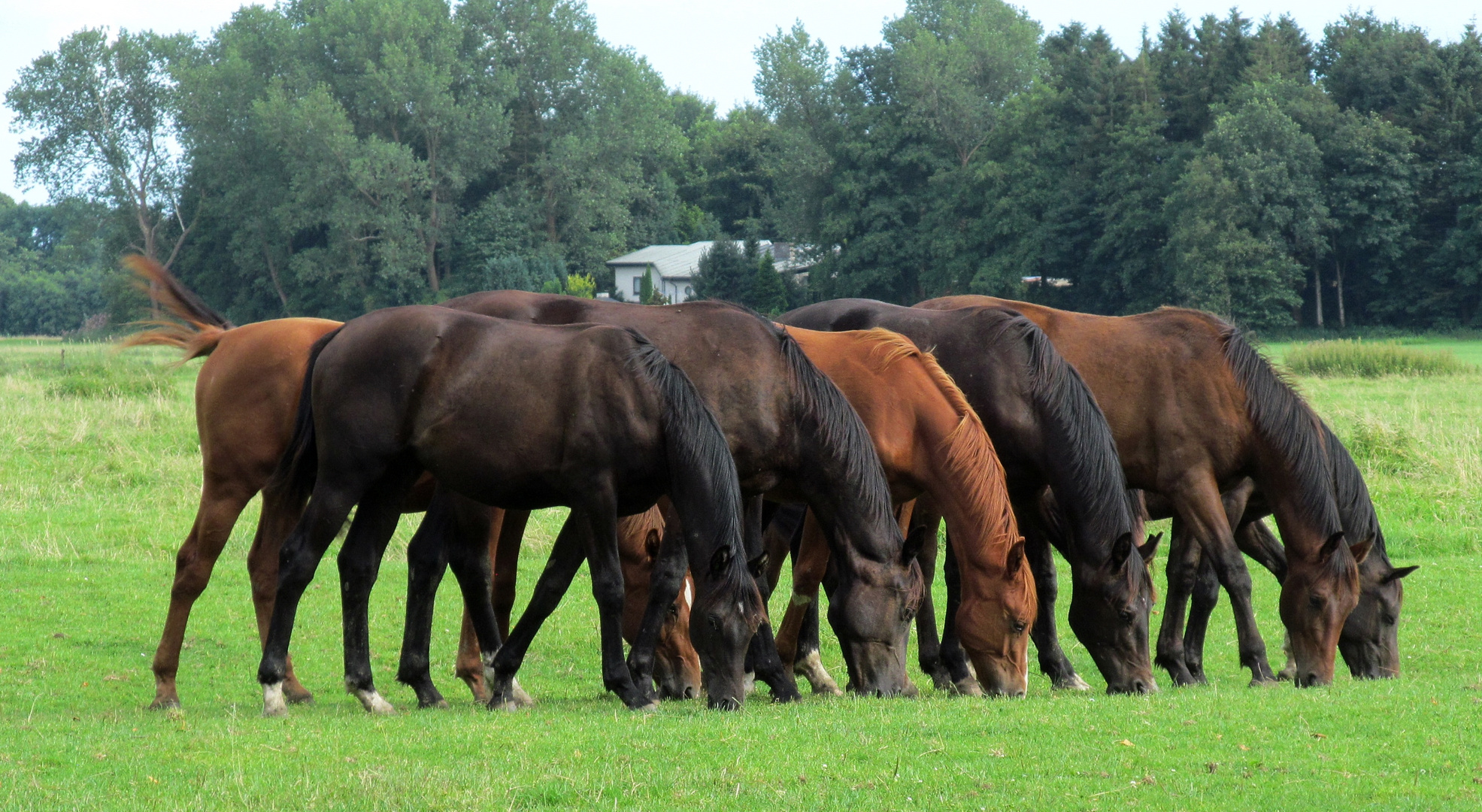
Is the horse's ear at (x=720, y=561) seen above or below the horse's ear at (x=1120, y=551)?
above

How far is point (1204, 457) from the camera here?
8.38 meters

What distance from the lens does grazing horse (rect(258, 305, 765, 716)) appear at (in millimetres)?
6469

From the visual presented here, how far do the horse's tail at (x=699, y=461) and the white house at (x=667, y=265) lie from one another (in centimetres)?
7104

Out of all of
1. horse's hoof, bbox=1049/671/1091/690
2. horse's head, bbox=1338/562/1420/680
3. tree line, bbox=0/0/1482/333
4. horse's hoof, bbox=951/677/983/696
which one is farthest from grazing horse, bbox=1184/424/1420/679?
tree line, bbox=0/0/1482/333

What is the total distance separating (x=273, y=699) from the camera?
271 inches

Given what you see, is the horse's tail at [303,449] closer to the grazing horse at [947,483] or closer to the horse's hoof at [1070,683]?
the grazing horse at [947,483]

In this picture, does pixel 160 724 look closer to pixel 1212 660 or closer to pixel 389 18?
→ pixel 1212 660

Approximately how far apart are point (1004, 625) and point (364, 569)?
11.5 feet

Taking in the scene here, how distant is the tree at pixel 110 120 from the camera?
6631 cm

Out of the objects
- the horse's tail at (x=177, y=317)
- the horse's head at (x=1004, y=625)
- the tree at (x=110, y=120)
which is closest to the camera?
the horse's head at (x=1004, y=625)

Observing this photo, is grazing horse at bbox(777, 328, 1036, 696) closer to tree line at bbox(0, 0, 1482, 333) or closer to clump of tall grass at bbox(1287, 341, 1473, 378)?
clump of tall grass at bbox(1287, 341, 1473, 378)

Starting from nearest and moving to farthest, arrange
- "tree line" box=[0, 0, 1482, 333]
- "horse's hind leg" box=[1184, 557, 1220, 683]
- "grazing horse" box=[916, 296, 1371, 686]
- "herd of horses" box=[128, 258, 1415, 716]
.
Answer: "herd of horses" box=[128, 258, 1415, 716]
"grazing horse" box=[916, 296, 1371, 686]
"horse's hind leg" box=[1184, 557, 1220, 683]
"tree line" box=[0, 0, 1482, 333]

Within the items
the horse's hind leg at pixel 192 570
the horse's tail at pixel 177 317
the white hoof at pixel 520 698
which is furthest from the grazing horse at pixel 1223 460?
the horse's tail at pixel 177 317

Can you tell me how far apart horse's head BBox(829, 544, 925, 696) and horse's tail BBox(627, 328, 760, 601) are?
2.34 feet
